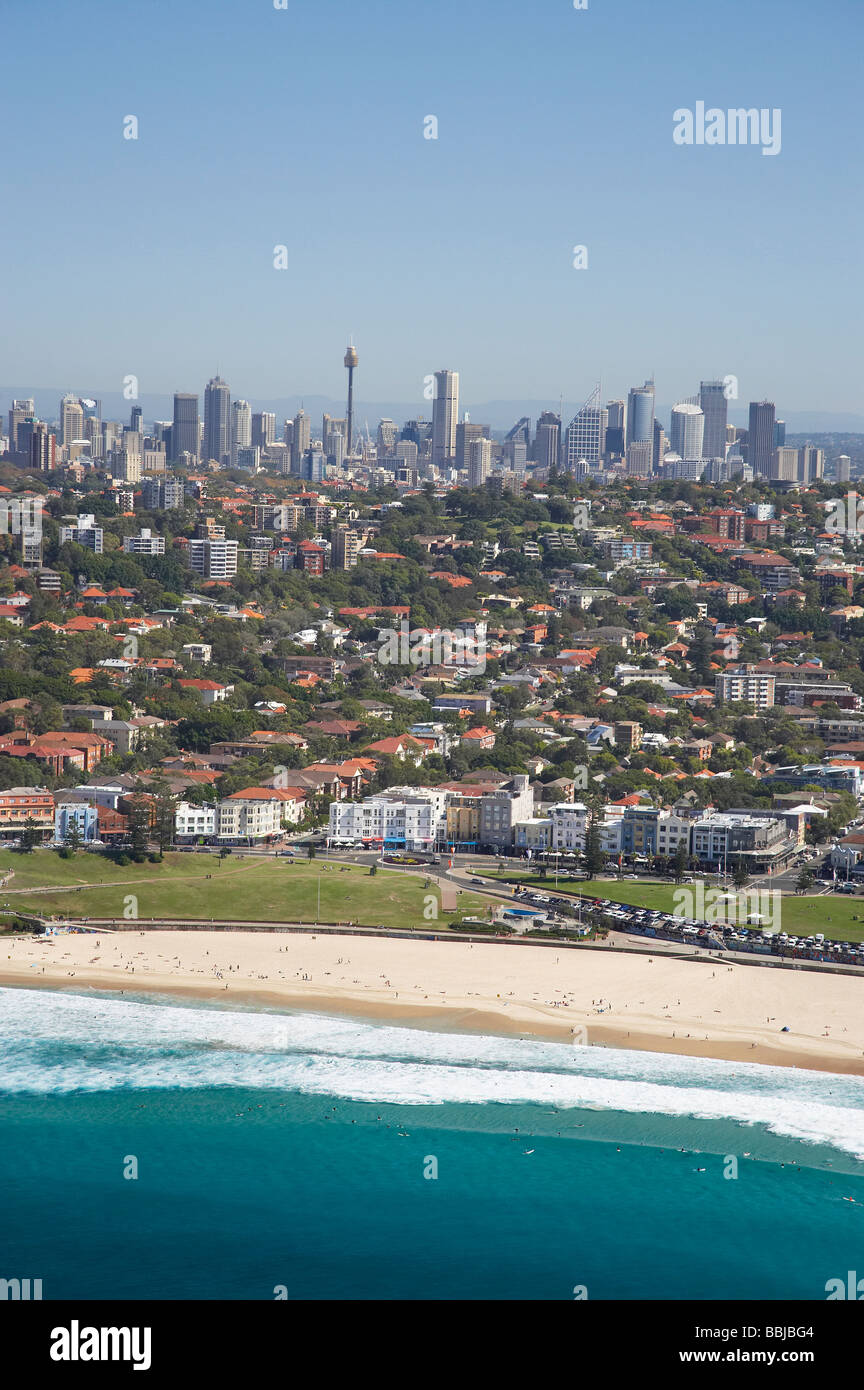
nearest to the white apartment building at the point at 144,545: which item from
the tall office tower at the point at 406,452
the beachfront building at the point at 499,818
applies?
the beachfront building at the point at 499,818

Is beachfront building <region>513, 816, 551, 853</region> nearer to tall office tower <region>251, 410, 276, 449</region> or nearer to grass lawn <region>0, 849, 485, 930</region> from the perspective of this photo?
grass lawn <region>0, 849, 485, 930</region>

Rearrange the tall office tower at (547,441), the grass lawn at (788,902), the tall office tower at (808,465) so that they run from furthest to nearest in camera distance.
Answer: the tall office tower at (547,441) → the tall office tower at (808,465) → the grass lawn at (788,902)

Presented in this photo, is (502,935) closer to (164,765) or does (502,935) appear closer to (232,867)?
(232,867)

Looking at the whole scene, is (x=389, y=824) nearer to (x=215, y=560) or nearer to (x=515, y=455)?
(x=215, y=560)

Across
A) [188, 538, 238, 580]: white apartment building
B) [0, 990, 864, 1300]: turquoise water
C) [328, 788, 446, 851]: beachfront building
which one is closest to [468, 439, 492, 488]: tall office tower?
[188, 538, 238, 580]: white apartment building

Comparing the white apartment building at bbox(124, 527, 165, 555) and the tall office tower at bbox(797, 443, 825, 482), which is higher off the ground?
the tall office tower at bbox(797, 443, 825, 482)

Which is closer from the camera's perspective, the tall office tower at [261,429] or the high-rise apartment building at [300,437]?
the high-rise apartment building at [300,437]

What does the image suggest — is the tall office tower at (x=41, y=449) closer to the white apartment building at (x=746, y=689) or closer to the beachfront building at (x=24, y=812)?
the white apartment building at (x=746, y=689)
